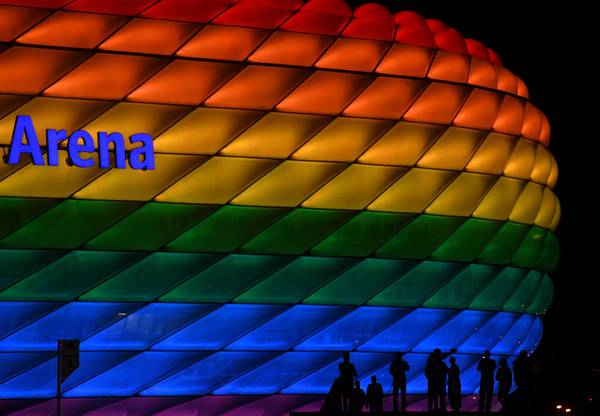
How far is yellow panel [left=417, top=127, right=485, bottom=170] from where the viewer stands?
35.0 metres

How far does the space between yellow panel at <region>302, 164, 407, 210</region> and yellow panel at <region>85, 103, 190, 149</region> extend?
447cm

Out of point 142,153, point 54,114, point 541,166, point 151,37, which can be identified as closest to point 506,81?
point 541,166

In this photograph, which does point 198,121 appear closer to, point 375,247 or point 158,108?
point 158,108

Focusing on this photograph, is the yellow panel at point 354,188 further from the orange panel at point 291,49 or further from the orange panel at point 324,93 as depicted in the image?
the orange panel at point 291,49

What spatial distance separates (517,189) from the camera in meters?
37.6

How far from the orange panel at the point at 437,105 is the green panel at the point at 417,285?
13.8 ft

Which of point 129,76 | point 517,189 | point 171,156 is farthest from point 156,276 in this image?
point 517,189

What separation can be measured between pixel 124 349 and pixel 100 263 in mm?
2396

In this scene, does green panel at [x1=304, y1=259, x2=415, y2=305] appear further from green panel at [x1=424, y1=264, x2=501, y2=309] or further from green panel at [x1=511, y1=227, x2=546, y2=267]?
green panel at [x1=511, y1=227, x2=546, y2=267]

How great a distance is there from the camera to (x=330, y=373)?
112 ft

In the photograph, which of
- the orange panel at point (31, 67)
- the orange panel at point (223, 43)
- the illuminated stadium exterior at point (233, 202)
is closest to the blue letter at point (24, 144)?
the illuminated stadium exterior at point (233, 202)

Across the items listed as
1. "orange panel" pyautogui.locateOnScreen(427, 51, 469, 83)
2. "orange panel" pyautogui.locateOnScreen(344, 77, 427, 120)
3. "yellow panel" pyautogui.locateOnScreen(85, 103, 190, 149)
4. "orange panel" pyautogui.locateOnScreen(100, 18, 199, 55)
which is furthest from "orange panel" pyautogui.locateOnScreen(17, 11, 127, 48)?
"orange panel" pyautogui.locateOnScreen(427, 51, 469, 83)

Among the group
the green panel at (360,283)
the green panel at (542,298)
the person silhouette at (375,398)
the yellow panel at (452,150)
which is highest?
the yellow panel at (452,150)

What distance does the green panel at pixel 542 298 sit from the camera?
3994 cm
